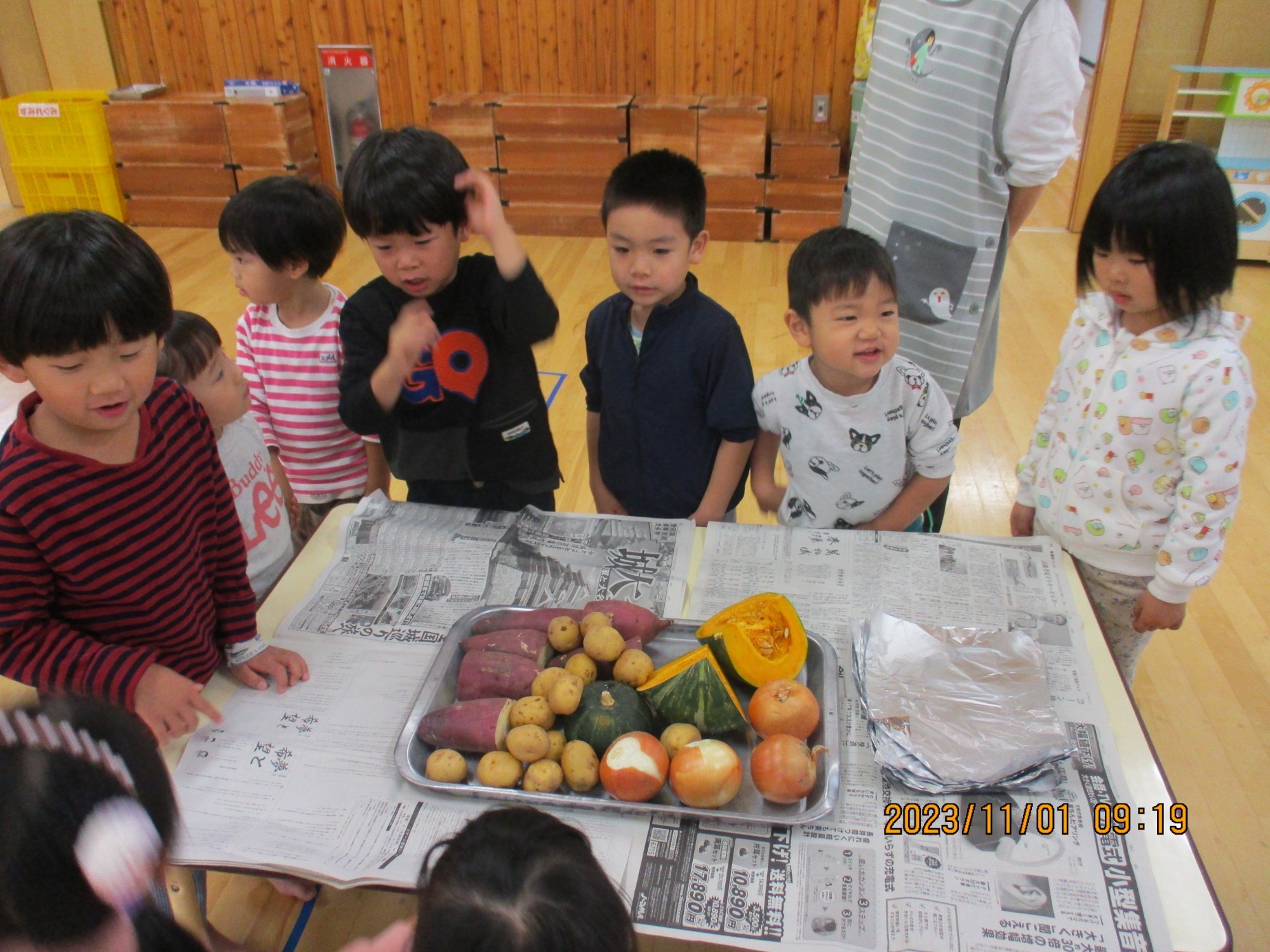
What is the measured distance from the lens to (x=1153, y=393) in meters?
1.22

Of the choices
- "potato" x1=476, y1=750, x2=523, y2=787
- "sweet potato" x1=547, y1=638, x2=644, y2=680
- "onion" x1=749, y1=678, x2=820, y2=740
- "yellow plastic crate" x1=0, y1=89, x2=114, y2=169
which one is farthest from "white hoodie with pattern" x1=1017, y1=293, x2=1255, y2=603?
"yellow plastic crate" x1=0, y1=89, x2=114, y2=169

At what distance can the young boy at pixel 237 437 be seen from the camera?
124 cm

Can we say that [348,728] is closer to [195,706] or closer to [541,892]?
[195,706]

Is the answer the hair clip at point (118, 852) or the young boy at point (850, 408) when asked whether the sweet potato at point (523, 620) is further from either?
the hair clip at point (118, 852)

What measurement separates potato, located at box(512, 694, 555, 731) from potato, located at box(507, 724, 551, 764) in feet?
0.09

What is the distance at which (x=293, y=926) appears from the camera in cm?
137

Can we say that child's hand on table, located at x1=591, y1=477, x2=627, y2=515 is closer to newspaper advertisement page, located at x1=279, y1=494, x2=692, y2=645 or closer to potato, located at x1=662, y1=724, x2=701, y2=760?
newspaper advertisement page, located at x1=279, y1=494, x2=692, y2=645

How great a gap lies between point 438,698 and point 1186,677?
5.58 feet

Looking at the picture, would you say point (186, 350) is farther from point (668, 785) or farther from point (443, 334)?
point (668, 785)

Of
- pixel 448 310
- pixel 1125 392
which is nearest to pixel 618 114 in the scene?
pixel 448 310

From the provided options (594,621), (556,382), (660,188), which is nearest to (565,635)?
(594,621)

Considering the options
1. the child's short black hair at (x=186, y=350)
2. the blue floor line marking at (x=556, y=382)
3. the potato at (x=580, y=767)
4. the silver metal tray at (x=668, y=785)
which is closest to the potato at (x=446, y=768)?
the silver metal tray at (x=668, y=785)

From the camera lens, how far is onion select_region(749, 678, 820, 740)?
1007mm

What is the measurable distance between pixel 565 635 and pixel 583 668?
0.20 feet
